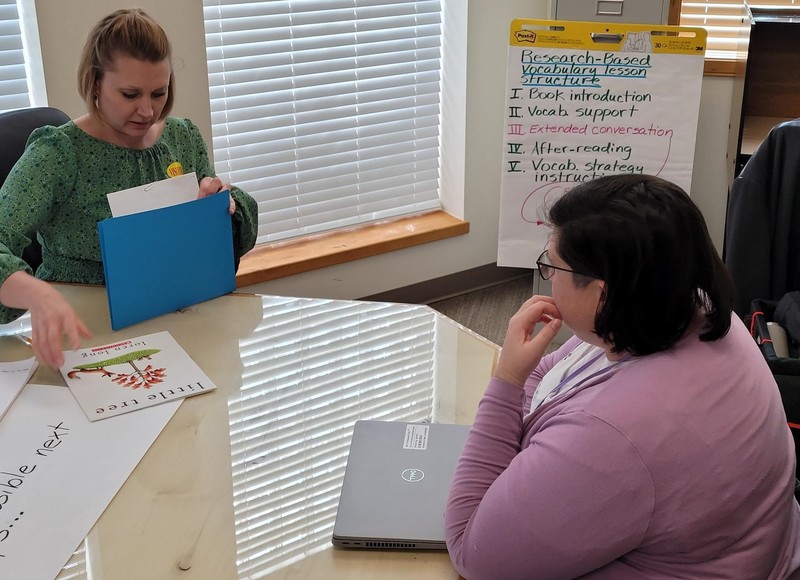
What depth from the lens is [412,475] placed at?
1.22m

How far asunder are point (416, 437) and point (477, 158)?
2.28m

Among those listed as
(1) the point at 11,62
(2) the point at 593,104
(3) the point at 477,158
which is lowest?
(3) the point at 477,158

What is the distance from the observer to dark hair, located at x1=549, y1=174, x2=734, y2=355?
40.1 inches

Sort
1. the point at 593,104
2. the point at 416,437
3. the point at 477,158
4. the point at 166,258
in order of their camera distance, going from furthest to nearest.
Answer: the point at 477,158
the point at 593,104
the point at 166,258
the point at 416,437

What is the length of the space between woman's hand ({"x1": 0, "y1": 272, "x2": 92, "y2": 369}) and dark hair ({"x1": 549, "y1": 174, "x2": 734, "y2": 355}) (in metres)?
0.81

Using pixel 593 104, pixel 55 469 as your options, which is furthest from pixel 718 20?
pixel 55 469

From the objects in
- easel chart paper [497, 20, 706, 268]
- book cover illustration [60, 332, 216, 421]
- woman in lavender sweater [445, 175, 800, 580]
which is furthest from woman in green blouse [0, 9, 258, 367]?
easel chart paper [497, 20, 706, 268]

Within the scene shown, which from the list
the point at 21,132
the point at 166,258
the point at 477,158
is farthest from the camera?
the point at 477,158

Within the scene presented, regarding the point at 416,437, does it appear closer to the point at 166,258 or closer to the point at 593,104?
the point at 166,258

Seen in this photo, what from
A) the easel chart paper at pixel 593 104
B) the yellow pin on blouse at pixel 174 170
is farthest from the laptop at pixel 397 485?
the easel chart paper at pixel 593 104

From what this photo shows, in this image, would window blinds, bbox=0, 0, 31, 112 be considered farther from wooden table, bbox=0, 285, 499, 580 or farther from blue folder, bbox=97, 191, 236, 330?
blue folder, bbox=97, 191, 236, 330

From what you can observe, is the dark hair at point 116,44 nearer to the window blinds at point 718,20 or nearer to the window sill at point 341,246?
the window sill at point 341,246

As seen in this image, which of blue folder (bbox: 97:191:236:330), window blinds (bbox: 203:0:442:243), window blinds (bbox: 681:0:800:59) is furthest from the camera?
window blinds (bbox: 681:0:800:59)

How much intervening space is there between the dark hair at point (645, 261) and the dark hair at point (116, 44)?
109 centimetres
